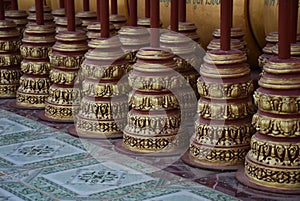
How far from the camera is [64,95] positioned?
13.1 ft

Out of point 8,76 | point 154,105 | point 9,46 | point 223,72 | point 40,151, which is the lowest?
point 40,151

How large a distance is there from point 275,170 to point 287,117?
225 millimetres

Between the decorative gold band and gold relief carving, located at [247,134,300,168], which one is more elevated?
gold relief carving, located at [247,134,300,168]

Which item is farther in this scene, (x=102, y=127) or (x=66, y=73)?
(x=66, y=73)

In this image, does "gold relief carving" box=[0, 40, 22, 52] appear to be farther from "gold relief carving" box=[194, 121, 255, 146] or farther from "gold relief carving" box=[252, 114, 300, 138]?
"gold relief carving" box=[252, 114, 300, 138]

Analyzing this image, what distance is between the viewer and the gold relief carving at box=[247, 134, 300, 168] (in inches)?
109

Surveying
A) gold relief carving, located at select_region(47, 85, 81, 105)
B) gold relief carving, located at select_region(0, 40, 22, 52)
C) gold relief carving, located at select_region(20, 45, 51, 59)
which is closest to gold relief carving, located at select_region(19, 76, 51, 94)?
gold relief carving, located at select_region(20, 45, 51, 59)

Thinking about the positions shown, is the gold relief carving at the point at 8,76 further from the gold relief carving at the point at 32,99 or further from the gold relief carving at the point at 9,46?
the gold relief carving at the point at 32,99

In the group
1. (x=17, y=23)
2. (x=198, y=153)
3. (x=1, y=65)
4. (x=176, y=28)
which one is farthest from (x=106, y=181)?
(x=17, y=23)

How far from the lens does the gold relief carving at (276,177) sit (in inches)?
109

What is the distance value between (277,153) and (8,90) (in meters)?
2.42

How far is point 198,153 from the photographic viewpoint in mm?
3125

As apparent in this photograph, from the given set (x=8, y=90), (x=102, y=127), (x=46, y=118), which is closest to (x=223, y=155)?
(x=102, y=127)

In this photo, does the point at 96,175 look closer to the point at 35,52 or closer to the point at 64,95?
the point at 64,95
